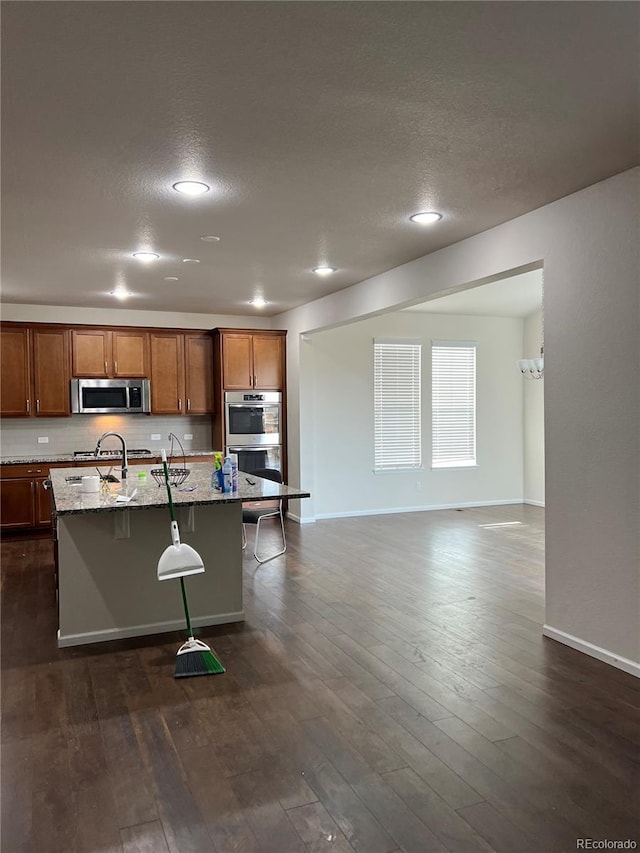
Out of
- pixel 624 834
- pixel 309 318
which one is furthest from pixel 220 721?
pixel 309 318

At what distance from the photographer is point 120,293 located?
6586 millimetres

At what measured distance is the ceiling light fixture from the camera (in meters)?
4.92

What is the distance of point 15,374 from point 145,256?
9.54ft

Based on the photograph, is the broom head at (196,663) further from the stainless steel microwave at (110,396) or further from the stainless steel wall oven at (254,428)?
the stainless steel microwave at (110,396)

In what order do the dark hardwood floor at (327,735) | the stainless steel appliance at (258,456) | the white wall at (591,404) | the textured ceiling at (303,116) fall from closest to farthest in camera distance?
1. the textured ceiling at (303,116)
2. the dark hardwood floor at (327,735)
3. the white wall at (591,404)
4. the stainless steel appliance at (258,456)

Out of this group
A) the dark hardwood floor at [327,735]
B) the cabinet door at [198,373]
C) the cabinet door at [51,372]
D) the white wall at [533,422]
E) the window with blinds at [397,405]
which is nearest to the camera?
the dark hardwood floor at [327,735]

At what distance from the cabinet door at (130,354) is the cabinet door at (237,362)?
935 mm

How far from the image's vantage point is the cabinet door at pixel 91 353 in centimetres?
725

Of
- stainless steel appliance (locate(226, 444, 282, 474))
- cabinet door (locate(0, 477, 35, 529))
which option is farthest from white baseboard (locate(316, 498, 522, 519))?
cabinet door (locate(0, 477, 35, 529))

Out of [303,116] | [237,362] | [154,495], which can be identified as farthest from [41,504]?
[303,116]

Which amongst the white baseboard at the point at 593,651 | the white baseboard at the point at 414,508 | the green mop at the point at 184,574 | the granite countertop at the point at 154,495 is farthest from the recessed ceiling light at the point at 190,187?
the white baseboard at the point at 414,508

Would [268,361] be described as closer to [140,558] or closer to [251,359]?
[251,359]

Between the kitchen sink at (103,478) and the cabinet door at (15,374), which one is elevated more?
the cabinet door at (15,374)

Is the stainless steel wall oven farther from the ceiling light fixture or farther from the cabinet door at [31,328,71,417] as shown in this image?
the ceiling light fixture
